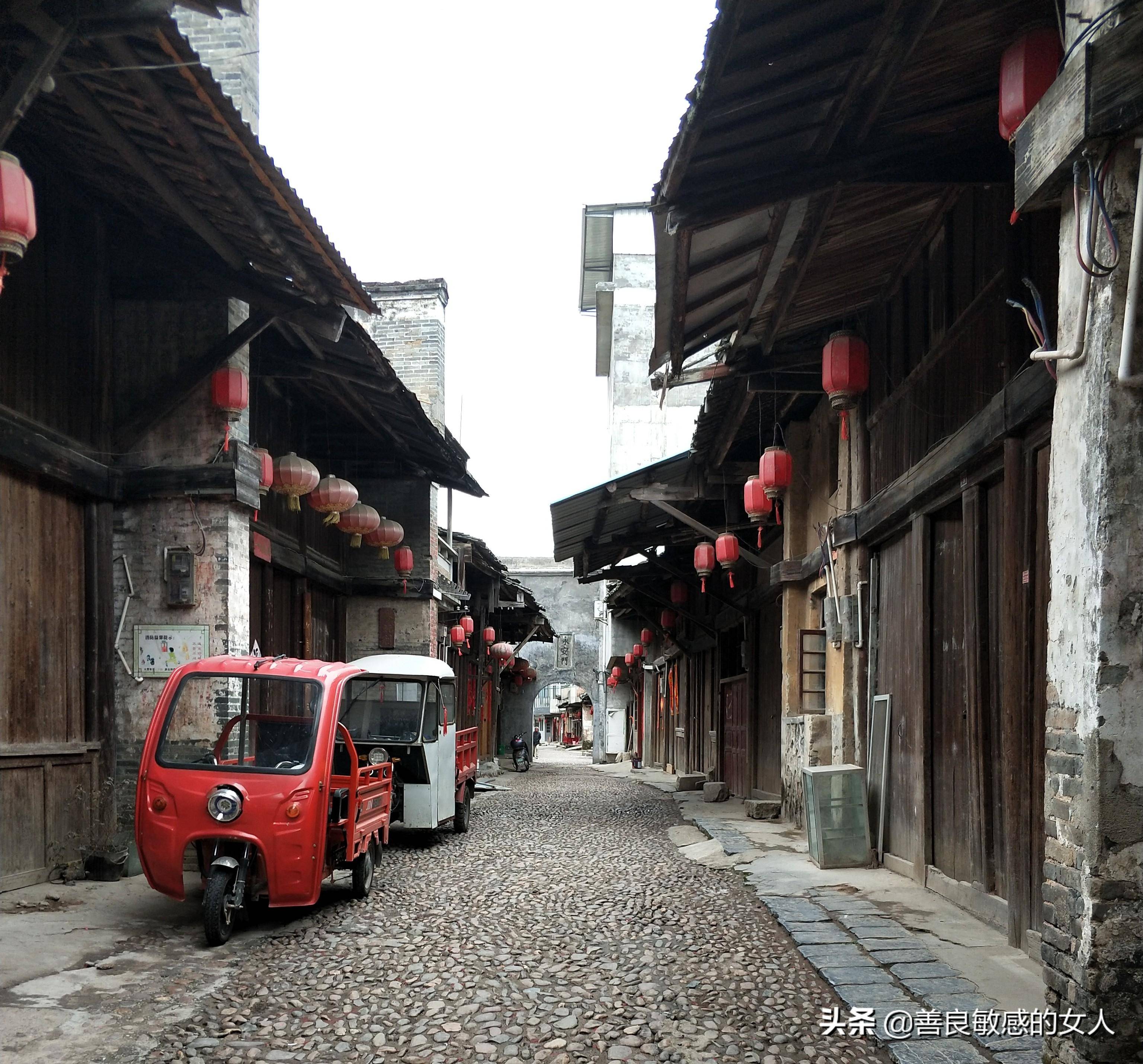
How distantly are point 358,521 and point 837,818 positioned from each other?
7.65 metres

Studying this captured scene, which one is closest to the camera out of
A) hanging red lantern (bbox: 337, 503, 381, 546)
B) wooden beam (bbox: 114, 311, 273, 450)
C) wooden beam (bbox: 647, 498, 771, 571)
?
wooden beam (bbox: 114, 311, 273, 450)

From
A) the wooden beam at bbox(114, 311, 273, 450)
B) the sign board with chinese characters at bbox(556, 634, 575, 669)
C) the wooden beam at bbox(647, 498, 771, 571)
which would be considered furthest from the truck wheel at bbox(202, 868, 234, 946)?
the sign board with chinese characters at bbox(556, 634, 575, 669)

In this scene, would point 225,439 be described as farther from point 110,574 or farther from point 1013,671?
point 1013,671

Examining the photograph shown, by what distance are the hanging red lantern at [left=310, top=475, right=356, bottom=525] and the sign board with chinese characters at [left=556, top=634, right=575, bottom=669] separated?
35.2 meters

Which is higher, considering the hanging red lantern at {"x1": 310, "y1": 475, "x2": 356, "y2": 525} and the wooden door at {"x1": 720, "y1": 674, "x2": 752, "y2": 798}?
the hanging red lantern at {"x1": 310, "y1": 475, "x2": 356, "y2": 525}

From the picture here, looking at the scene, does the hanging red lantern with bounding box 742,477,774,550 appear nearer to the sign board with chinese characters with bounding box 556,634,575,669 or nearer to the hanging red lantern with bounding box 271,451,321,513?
the hanging red lantern with bounding box 271,451,321,513

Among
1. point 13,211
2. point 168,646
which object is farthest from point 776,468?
point 13,211

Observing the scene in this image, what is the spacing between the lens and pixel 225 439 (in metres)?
9.59

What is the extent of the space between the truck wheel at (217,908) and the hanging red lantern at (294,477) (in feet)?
16.6

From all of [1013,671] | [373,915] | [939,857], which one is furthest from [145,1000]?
[939,857]

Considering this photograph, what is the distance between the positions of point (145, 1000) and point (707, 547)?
11189 mm

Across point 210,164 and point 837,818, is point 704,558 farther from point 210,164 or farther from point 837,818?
point 210,164

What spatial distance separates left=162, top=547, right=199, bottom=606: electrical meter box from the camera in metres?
9.45

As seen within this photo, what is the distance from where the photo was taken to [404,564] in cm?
1691
